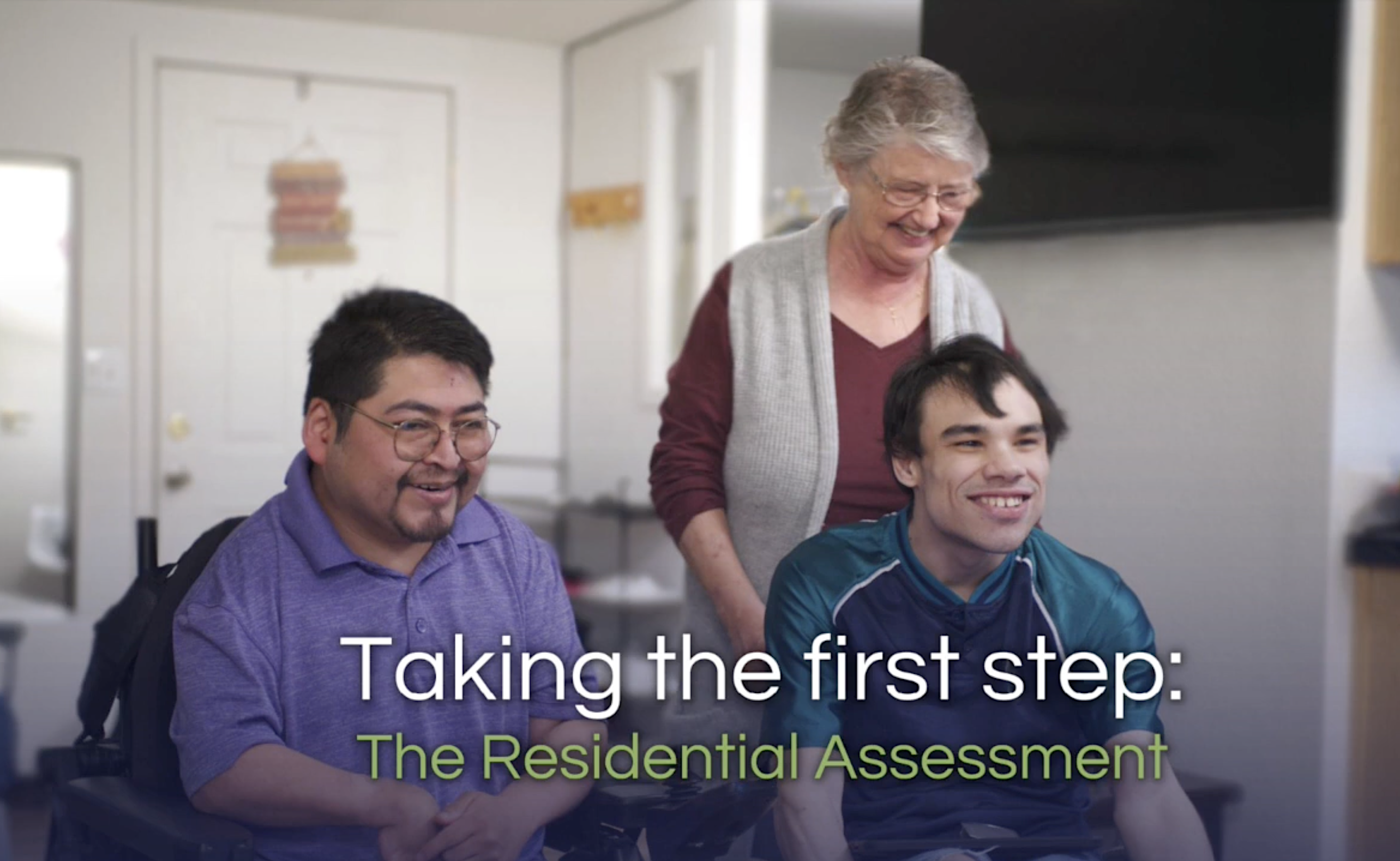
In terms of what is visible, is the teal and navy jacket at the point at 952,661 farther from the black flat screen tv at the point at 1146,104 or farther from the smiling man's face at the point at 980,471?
the black flat screen tv at the point at 1146,104

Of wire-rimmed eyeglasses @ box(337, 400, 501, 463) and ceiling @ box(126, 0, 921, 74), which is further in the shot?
ceiling @ box(126, 0, 921, 74)

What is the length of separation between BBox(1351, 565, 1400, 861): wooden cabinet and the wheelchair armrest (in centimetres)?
149

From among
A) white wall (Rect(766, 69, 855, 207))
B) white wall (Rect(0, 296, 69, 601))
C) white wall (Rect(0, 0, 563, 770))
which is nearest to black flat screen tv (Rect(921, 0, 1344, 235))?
white wall (Rect(766, 69, 855, 207))

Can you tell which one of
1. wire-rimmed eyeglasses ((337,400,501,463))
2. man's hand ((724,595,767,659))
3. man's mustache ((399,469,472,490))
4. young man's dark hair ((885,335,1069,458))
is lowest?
man's hand ((724,595,767,659))

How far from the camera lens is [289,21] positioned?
1807 millimetres

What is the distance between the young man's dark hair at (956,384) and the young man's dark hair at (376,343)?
366 millimetres

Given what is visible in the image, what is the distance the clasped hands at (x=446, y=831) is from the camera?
47.3 inches

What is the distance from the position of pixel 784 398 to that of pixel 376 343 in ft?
1.39

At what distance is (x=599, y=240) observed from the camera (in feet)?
7.44

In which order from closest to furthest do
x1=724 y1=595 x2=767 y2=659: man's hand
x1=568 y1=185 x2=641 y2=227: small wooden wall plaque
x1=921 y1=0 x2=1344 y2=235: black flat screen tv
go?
x1=724 y1=595 x2=767 y2=659: man's hand, x1=921 y1=0 x2=1344 y2=235: black flat screen tv, x1=568 y1=185 x2=641 y2=227: small wooden wall plaque

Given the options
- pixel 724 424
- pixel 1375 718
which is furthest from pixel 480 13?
pixel 1375 718

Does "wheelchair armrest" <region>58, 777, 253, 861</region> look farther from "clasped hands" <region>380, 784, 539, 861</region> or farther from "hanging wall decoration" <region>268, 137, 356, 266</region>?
"hanging wall decoration" <region>268, 137, 356, 266</region>

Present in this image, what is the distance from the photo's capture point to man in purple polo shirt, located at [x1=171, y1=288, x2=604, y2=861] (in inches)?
46.4

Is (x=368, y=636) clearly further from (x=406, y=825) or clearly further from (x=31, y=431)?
(x=31, y=431)
